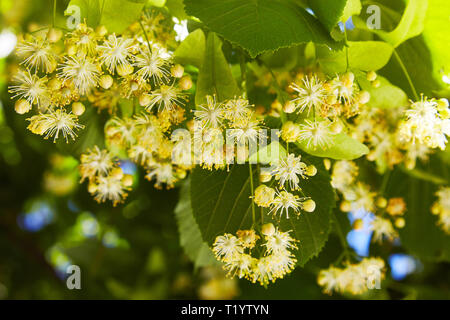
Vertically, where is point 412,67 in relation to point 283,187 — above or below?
above

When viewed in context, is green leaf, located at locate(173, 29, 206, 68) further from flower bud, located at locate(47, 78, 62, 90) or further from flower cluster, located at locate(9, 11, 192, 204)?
flower bud, located at locate(47, 78, 62, 90)

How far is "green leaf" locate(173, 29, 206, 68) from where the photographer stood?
67 cm

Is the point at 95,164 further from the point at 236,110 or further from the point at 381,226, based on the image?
the point at 381,226

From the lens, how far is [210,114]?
650 millimetres

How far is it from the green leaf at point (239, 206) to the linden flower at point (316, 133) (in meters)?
0.09

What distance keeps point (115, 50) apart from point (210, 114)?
18cm

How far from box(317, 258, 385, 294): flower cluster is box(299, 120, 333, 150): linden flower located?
0.42 m

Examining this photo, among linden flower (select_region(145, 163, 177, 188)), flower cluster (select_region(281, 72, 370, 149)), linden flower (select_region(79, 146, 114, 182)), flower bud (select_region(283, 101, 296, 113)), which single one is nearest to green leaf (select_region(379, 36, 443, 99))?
flower cluster (select_region(281, 72, 370, 149))

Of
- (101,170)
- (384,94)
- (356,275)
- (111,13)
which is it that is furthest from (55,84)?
(356,275)

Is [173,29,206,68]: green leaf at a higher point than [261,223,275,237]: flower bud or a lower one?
higher

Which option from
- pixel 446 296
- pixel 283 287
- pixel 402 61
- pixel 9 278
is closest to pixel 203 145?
pixel 402 61

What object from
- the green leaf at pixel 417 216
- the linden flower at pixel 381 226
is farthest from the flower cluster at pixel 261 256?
the green leaf at pixel 417 216

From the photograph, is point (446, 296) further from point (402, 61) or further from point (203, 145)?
point (203, 145)

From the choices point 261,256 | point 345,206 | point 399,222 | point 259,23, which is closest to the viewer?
point 259,23
